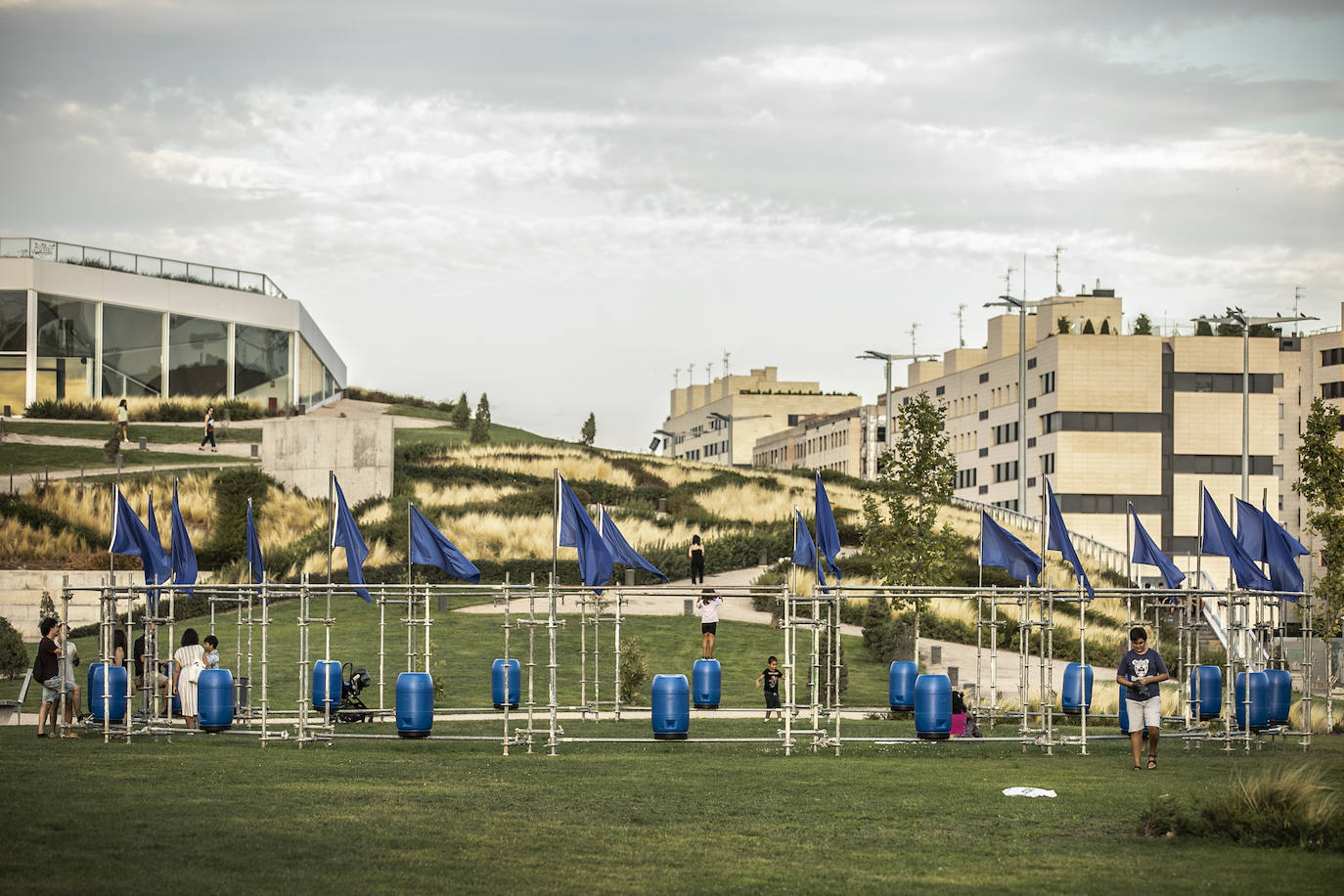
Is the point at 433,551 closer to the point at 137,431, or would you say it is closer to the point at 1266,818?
the point at 1266,818

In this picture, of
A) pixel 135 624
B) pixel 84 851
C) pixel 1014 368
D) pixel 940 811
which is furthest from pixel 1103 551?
pixel 84 851

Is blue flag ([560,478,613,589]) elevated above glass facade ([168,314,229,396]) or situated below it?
below

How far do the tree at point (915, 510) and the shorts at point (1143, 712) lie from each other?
13.6 m

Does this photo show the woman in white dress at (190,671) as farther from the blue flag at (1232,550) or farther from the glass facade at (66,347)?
the glass facade at (66,347)

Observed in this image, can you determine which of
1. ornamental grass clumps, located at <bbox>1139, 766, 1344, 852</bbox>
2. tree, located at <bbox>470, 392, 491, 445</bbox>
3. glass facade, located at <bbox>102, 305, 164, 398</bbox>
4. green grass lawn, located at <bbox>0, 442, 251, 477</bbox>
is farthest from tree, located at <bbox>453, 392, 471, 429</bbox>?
ornamental grass clumps, located at <bbox>1139, 766, 1344, 852</bbox>

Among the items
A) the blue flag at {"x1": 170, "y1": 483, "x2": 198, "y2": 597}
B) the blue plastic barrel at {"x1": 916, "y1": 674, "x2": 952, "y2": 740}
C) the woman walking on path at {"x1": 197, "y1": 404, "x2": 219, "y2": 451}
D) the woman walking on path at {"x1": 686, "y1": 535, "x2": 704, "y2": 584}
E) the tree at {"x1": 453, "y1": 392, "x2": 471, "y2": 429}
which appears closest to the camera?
the blue plastic barrel at {"x1": 916, "y1": 674, "x2": 952, "y2": 740}

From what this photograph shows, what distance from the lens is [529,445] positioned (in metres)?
72.7

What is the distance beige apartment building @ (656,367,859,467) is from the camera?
553ft

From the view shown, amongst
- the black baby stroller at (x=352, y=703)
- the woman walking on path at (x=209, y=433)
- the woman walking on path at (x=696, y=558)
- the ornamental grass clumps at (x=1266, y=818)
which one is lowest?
the black baby stroller at (x=352, y=703)

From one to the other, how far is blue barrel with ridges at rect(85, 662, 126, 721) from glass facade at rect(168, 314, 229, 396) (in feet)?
173

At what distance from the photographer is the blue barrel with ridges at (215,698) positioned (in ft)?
75.5

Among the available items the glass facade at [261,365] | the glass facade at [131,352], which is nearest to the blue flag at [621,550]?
the glass facade at [131,352]

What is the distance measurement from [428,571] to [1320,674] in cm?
2575

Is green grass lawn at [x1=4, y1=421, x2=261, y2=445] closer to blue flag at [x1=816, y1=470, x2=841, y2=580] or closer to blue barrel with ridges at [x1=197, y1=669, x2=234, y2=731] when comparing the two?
blue barrel with ridges at [x1=197, y1=669, x2=234, y2=731]
